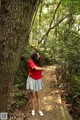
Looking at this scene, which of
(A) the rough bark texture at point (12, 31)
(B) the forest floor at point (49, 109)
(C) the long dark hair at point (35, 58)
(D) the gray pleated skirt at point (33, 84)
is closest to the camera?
(A) the rough bark texture at point (12, 31)

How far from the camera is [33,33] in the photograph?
89.9ft

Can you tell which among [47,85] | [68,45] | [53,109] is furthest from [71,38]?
[53,109]

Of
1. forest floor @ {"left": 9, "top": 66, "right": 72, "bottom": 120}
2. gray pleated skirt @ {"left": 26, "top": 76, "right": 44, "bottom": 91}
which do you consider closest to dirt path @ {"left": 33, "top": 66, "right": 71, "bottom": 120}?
forest floor @ {"left": 9, "top": 66, "right": 72, "bottom": 120}

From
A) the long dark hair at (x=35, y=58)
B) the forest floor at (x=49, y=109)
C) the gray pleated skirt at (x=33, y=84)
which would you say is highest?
the long dark hair at (x=35, y=58)

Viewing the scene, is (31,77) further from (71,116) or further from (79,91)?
(79,91)

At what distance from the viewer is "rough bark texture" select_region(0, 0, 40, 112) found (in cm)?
215

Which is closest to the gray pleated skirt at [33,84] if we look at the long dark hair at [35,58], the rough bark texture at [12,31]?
the long dark hair at [35,58]

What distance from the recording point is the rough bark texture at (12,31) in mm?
2152

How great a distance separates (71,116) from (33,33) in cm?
2200

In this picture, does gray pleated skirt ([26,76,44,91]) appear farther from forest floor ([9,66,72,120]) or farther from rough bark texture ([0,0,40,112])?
rough bark texture ([0,0,40,112])

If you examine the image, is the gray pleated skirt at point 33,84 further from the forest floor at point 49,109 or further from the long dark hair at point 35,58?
the forest floor at point 49,109

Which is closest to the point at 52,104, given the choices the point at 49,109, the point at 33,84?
the point at 49,109

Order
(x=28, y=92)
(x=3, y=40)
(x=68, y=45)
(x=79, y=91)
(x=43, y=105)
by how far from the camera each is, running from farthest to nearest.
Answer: (x=68, y=45), (x=28, y=92), (x=79, y=91), (x=43, y=105), (x=3, y=40)

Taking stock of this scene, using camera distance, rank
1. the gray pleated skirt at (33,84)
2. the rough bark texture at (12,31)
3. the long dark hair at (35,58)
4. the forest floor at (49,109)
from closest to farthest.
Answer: the rough bark texture at (12,31) → the long dark hair at (35,58) → the gray pleated skirt at (33,84) → the forest floor at (49,109)
